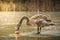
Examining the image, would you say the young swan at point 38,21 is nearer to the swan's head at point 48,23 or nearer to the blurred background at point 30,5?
the swan's head at point 48,23

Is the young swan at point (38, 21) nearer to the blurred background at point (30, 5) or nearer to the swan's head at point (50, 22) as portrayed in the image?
the swan's head at point (50, 22)

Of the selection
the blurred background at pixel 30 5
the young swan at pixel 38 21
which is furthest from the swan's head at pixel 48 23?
the blurred background at pixel 30 5

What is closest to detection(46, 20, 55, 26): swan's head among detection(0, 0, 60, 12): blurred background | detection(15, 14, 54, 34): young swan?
detection(15, 14, 54, 34): young swan

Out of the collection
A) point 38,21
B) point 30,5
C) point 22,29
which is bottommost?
point 22,29

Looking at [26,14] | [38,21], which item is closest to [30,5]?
[26,14]

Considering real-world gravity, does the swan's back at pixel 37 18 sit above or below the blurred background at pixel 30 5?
below

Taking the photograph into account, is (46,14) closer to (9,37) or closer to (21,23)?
(21,23)

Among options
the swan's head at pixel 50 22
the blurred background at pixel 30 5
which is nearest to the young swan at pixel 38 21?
the swan's head at pixel 50 22

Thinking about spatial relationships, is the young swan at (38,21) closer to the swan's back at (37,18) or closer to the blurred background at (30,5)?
the swan's back at (37,18)

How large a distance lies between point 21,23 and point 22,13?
0.13 m

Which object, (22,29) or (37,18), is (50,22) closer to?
(37,18)

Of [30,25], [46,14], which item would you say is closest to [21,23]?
[30,25]

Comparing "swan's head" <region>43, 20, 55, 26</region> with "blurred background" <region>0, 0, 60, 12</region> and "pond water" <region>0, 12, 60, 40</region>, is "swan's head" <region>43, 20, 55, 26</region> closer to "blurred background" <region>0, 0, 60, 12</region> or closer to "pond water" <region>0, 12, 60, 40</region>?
"pond water" <region>0, 12, 60, 40</region>

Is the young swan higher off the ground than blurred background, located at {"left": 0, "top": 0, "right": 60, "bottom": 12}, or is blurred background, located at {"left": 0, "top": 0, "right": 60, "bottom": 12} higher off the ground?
blurred background, located at {"left": 0, "top": 0, "right": 60, "bottom": 12}
